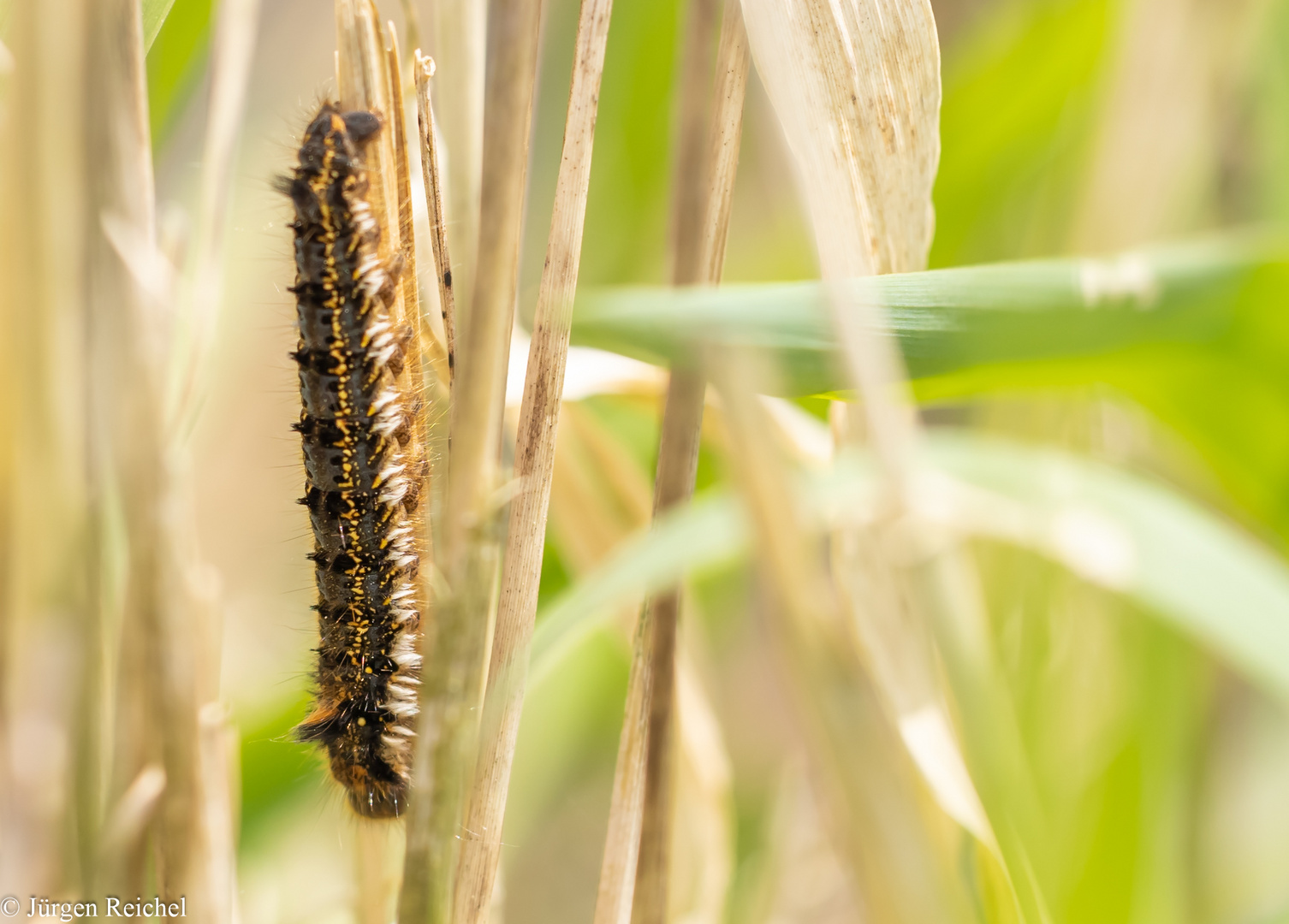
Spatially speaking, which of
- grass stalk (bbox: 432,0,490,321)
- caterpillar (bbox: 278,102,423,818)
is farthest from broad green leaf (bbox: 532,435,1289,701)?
caterpillar (bbox: 278,102,423,818)

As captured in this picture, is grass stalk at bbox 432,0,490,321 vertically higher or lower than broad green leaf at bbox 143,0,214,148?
lower

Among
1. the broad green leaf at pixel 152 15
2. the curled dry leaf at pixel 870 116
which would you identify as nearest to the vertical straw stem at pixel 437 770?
the curled dry leaf at pixel 870 116

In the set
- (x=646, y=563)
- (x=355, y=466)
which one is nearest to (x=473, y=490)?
(x=646, y=563)

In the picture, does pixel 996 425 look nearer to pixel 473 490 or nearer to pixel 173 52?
pixel 473 490

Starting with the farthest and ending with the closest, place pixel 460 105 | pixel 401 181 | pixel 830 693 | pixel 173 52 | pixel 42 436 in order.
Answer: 1. pixel 173 52
2. pixel 401 181
3. pixel 42 436
4. pixel 460 105
5. pixel 830 693

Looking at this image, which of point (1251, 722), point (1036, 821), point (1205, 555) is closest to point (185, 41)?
point (1205, 555)

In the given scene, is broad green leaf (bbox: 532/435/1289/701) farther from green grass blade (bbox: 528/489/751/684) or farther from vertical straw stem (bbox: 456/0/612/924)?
vertical straw stem (bbox: 456/0/612/924)
